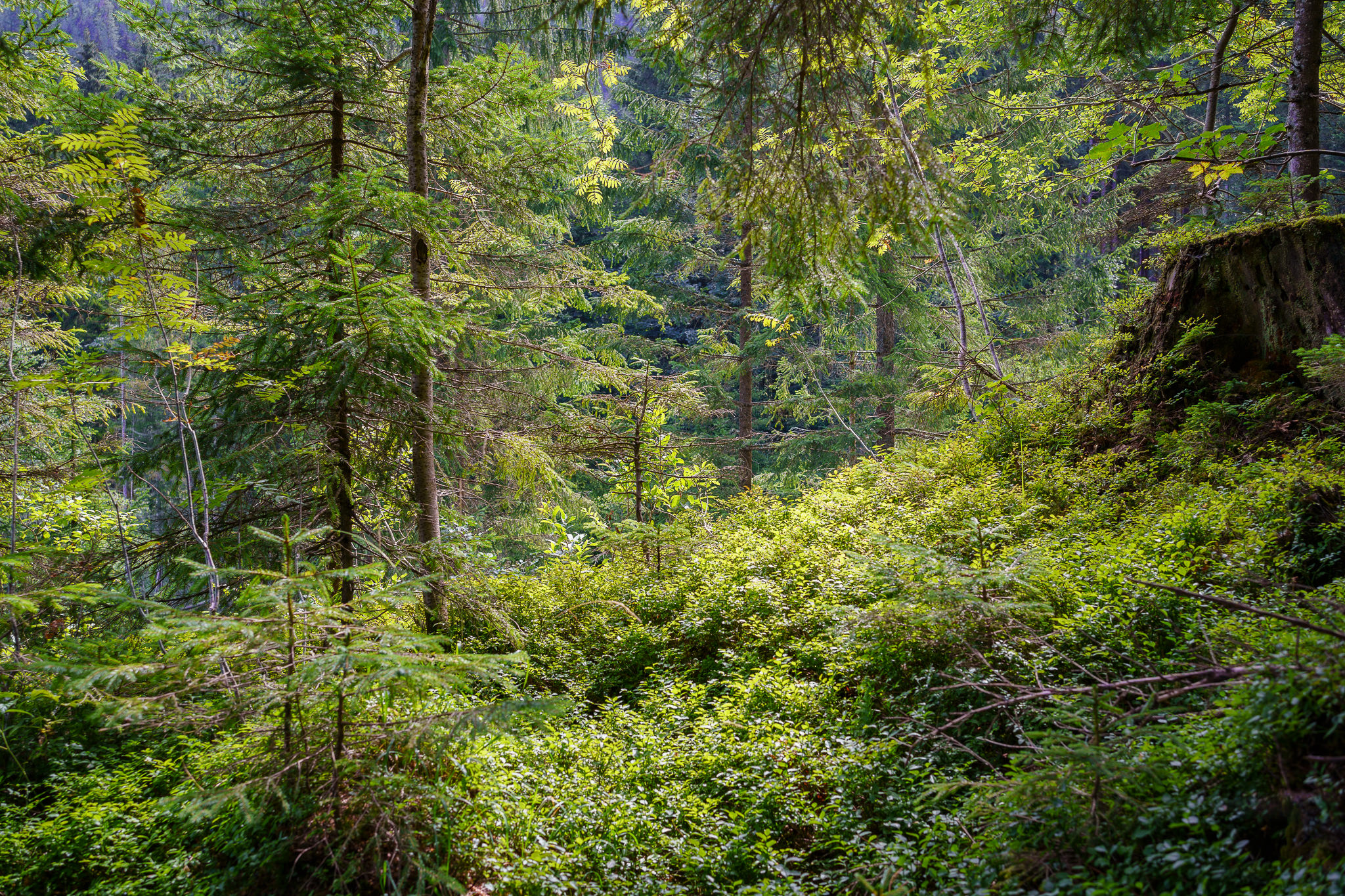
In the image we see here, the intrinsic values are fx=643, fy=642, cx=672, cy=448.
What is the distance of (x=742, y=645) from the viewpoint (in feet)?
17.3

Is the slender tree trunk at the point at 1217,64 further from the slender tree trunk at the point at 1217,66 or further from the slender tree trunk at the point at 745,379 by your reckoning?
the slender tree trunk at the point at 745,379

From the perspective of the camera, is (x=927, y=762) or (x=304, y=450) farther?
(x=304, y=450)

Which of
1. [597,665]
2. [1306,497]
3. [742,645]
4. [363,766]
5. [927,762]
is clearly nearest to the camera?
[363,766]

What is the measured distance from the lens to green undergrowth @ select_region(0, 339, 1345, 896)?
227 centimetres

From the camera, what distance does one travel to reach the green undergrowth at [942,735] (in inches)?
89.2

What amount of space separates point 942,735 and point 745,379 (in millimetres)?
10319

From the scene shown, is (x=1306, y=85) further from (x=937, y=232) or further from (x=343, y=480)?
(x=343, y=480)

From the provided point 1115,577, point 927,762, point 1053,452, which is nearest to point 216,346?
point 927,762

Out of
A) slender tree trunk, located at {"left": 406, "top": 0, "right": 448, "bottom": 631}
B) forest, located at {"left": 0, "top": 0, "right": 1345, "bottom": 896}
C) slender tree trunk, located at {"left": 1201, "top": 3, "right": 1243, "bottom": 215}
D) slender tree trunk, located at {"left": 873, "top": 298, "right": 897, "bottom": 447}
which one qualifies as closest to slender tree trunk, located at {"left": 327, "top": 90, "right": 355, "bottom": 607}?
forest, located at {"left": 0, "top": 0, "right": 1345, "bottom": 896}

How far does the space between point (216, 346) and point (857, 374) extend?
33.7ft

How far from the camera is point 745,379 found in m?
13.3

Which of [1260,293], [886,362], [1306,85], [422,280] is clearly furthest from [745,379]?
[1306,85]

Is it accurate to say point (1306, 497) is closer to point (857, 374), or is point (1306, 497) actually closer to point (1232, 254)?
point (1232, 254)

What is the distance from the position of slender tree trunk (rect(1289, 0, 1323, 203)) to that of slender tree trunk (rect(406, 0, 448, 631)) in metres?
7.72
